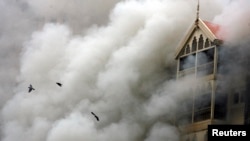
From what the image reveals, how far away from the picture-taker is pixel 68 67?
163ft

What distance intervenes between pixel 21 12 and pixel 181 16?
42.6 feet

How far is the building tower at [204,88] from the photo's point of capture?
40750 millimetres

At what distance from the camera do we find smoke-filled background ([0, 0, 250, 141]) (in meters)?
44.6

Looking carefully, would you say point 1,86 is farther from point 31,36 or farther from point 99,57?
point 99,57

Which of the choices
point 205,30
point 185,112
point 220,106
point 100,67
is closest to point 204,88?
point 220,106

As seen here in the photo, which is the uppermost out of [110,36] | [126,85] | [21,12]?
[21,12]

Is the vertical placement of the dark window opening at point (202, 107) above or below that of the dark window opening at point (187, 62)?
below

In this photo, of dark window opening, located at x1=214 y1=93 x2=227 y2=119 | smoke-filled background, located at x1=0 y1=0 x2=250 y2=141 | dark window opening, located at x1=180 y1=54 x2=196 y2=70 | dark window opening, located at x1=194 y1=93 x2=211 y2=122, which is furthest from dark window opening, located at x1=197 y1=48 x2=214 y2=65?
dark window opening, located at x1=214 y1=93 x2=227 y2=119

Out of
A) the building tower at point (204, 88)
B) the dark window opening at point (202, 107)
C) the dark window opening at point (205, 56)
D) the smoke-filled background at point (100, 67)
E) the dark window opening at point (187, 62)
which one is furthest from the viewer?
the smoke-filled background at point (100, 67)

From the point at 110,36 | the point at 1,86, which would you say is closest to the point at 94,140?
the point at 110,36

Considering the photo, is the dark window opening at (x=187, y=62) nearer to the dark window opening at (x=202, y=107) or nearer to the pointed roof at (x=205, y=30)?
the pointed roof at (x=205, y=30)

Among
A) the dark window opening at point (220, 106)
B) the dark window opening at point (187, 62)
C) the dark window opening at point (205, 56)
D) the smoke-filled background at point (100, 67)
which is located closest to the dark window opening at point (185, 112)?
the smoke-filled background at point (100, 67)

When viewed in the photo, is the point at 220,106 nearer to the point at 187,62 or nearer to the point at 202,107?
the point at 202,107

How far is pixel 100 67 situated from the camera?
48.2 metres
